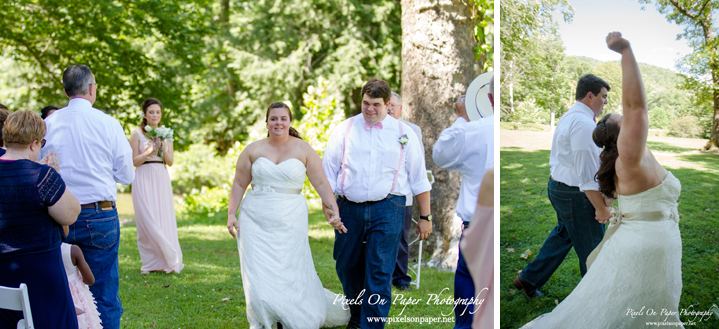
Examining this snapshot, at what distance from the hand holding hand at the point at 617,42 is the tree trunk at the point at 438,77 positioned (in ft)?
12.9

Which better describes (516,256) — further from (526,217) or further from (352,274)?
(352,274)

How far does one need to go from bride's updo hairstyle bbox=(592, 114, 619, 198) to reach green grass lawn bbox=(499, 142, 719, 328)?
205 millimetres

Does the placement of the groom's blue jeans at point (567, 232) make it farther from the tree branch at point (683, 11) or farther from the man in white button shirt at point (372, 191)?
the man in white button shirt at point (372, 191)

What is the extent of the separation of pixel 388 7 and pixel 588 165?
640 inches

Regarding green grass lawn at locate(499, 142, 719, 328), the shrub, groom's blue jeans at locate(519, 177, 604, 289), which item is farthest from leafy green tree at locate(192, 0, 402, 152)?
the shrub

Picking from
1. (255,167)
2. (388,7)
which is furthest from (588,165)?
(388,7)

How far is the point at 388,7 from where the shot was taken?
18.3 meters

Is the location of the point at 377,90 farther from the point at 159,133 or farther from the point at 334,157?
the point at 159,133

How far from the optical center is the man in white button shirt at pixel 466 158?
12.6ft

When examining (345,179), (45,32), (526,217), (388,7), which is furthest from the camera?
(388,7)

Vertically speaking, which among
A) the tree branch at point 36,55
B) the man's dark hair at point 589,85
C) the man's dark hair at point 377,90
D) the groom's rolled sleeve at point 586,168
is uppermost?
the tree branch at point 36,55

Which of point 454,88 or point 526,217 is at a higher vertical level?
point 454,88

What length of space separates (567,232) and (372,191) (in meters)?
1.62

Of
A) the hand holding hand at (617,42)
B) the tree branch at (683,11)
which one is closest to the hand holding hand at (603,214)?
the hand holding hand at (617,42)
